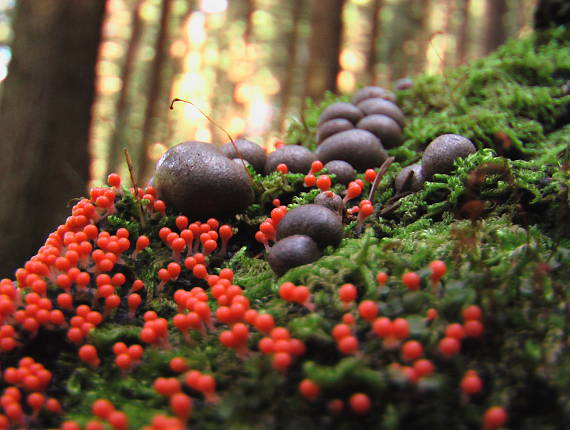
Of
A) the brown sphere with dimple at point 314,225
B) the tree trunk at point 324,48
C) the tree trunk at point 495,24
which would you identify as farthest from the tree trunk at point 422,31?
the brown sphere with dimple at point 314,225

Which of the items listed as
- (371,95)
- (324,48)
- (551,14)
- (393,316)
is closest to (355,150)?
(371,95)

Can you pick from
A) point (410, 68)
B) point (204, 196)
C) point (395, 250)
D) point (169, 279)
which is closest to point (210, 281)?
point (169, 279)

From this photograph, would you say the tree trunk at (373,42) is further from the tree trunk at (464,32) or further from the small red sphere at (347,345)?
the small red sphere at (347,345)

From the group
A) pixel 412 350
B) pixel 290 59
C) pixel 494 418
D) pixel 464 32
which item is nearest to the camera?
pixel 494 418

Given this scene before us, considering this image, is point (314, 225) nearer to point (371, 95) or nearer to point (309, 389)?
point (309, 389)

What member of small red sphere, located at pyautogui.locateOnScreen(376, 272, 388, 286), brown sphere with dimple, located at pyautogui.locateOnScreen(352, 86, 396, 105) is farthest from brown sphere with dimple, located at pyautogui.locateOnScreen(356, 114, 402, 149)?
small red sphere, located at pyautogui.locateOnScreen(376, 272, 388, 286)
